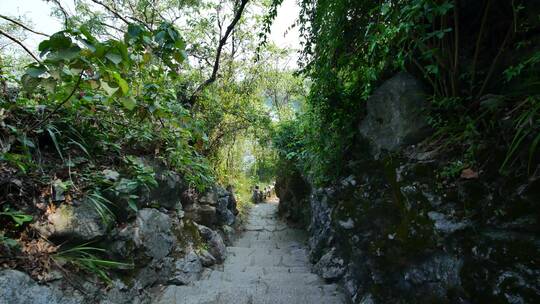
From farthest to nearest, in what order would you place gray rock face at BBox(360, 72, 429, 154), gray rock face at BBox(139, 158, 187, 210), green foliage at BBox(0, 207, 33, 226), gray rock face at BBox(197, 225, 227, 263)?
1. gray rock face at BBox(197, 225, 227, 263)
2. gray rock face at BBox(139, 158, 187, 210)
3. gray rock face at BBox(360, 72, 429, 154)
4. green foliage at BBox(0, 207, 33, 226)

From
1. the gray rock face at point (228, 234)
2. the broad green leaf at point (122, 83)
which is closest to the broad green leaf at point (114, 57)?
the broad green leaf at point (122, 83)

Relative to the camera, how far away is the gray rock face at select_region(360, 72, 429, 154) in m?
1.91

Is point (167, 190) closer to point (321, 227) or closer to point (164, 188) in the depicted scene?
point (164, 188)

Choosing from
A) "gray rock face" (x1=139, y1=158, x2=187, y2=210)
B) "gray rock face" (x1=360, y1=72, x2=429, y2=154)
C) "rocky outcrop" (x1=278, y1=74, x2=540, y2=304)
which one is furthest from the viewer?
"gray rock face" (x1=139, y1=158, x2=187, y2=210)

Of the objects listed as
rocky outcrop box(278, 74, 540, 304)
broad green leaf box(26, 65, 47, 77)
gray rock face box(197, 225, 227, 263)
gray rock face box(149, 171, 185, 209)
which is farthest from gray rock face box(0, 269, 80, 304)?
gray rock face box(197, 225, 227, 263)

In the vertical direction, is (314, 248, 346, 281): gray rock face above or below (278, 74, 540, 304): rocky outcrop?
below

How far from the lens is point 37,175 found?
76.5 inches

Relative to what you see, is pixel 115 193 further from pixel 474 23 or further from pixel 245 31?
pixel 245 31

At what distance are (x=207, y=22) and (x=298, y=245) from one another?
4186 mm

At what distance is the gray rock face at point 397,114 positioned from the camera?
191 centimetres

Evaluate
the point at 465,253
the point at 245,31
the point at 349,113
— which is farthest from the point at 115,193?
the point at 245,31

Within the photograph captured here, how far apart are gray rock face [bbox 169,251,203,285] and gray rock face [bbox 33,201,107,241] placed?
0.91 meters

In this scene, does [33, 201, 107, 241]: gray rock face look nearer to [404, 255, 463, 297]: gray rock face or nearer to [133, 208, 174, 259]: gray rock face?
[133, 208, 174, 259]: gray rock face

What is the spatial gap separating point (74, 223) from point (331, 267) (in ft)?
7.21
